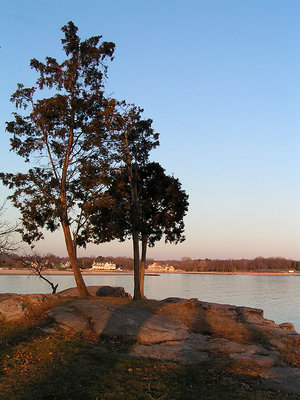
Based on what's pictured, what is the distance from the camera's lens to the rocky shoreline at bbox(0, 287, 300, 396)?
10.9m

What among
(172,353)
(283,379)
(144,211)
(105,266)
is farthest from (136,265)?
(105,266)

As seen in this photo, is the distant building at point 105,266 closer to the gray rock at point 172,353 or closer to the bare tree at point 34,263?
the bare tree at point 34,263

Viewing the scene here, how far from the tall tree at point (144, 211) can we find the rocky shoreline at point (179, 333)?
190 inches

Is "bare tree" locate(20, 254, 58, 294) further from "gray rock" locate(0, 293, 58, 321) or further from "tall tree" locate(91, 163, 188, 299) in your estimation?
"gray rock" locate(0, 293, 58, 321)

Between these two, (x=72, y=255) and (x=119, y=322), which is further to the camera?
(x=72, y=255)

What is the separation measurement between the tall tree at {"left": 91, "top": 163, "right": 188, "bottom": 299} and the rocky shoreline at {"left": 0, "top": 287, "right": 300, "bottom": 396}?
15.8ft

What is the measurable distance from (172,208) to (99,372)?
1414 cm

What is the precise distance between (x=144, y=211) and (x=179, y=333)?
9.78 meters

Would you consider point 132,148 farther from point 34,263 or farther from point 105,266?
point 105,266

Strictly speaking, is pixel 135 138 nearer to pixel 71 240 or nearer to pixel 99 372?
pixel 71 240

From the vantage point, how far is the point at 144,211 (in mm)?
22391

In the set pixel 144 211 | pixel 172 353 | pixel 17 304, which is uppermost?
pixel 144 211

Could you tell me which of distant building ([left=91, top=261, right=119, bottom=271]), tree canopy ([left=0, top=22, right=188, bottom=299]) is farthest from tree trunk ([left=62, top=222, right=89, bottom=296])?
distant building ([left=91, top=261, right=119, bottom=271])

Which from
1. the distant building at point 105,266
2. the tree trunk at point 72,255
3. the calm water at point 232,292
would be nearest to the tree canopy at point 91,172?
the tree trunk at point 72,255
